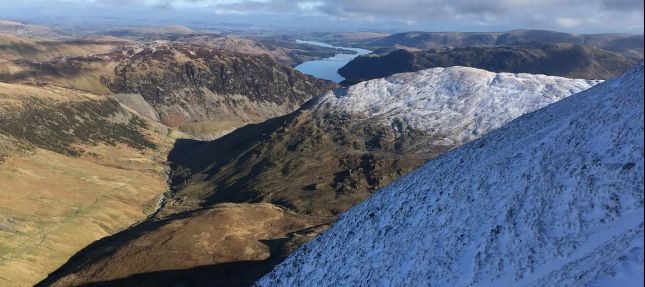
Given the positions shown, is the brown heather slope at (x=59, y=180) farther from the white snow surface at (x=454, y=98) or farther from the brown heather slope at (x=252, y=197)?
the white snow surface at (x=454, y=98)

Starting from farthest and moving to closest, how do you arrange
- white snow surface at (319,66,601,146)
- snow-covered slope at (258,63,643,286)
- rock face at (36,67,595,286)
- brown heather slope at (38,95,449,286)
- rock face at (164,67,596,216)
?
white snow surface at (319,66,601,146)
rock face at (164,67,596,216)
rock face at (36,67,595,286)
brown heather slope at (38,95,449,286)
snow-covered slope at (258,63,643,286)

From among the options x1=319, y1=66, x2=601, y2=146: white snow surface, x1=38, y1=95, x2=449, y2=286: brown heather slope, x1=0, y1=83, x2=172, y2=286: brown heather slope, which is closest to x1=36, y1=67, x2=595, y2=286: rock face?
x1=319, y1=66, x2=601, y2=146: white snow surface

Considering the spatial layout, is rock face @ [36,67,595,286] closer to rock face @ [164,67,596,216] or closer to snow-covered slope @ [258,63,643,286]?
rock face @ [164,67,596,216]

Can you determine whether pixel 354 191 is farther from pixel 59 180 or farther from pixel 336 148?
pixel 59 180

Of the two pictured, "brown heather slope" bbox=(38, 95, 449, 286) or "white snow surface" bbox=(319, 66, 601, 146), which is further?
"white snow surface" bbox=(319, 66, 601, 146)

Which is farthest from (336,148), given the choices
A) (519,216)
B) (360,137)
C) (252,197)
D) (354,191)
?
(519,216)

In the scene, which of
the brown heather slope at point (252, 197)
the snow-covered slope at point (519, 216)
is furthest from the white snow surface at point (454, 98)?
the snow-covered slope at point (519, 216)

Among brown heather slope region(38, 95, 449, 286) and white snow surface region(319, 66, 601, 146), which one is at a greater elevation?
white snow surface region(319, 66, 601, 146)
